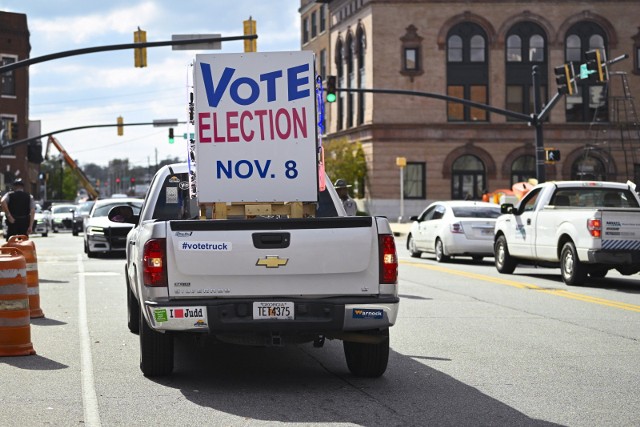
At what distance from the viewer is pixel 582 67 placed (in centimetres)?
3075

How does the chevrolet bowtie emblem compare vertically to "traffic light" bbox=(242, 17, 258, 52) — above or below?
below

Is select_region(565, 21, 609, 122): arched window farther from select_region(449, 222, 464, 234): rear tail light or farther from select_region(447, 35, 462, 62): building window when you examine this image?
select_region(449, 222, 464, 234): rear tail light

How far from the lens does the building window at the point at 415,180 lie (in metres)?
65.0

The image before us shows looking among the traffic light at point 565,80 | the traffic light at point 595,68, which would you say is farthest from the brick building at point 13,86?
the traffic light at point 595,68

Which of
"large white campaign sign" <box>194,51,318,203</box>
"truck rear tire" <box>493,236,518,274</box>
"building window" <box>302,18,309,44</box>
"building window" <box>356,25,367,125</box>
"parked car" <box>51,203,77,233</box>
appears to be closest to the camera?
"large white campaign sign" <box>194,51,318,203</box>

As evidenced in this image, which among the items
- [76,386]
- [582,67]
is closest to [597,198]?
[582,67]

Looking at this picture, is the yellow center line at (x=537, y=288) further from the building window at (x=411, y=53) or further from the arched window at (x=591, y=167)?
the arched window at (x=591, y=167)

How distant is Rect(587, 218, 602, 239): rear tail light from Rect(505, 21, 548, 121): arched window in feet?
154

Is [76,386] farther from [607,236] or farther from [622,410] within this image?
[607,236]

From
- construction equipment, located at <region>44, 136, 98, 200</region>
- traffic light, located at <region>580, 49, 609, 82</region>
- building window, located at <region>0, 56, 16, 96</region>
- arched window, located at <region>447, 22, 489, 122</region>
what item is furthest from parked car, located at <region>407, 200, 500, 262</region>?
construction equipment, located at <region>44, 136, 98, 200</region>

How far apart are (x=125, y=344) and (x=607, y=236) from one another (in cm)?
1010

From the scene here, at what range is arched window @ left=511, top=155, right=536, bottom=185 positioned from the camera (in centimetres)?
6500

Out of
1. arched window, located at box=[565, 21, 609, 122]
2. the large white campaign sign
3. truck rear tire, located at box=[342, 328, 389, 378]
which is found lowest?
truck rear tire, located at box=[342, 328, 389, 378]

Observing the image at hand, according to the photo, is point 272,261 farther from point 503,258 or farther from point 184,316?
point 503,258
